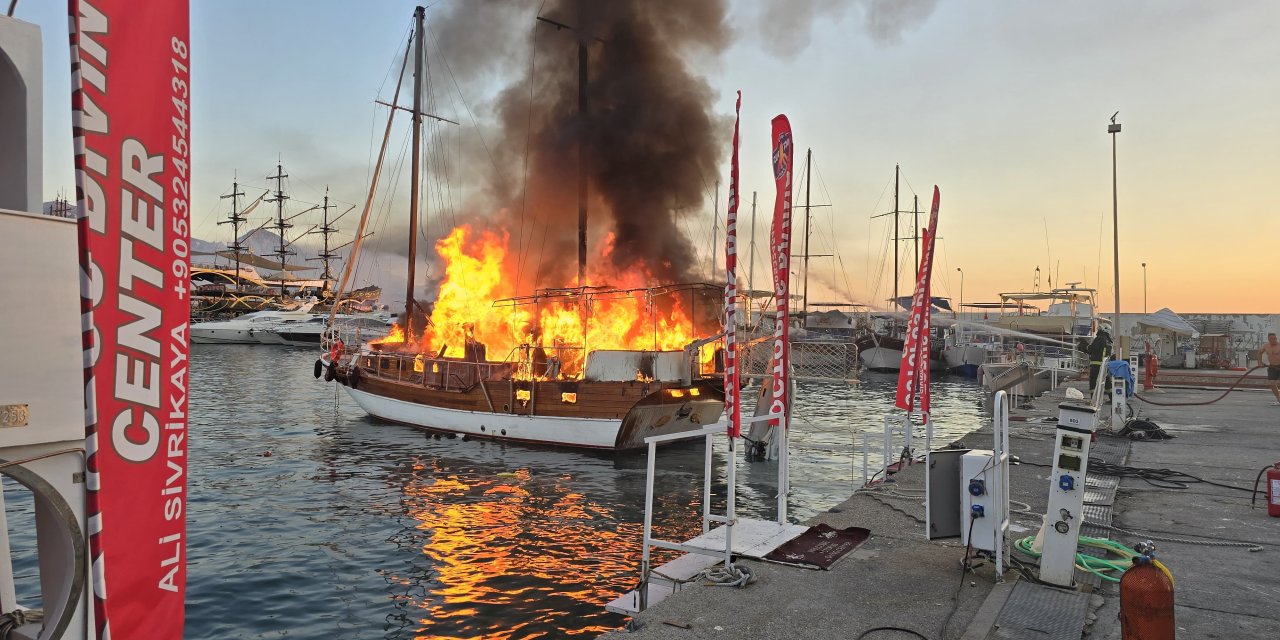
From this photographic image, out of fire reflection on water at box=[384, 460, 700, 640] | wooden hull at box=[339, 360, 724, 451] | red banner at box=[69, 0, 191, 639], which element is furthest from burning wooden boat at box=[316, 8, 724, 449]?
red banner at box=[69, 0, 191, 639]

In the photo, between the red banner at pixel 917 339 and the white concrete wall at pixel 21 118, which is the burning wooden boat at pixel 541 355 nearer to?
the red banner at pixel 917 339

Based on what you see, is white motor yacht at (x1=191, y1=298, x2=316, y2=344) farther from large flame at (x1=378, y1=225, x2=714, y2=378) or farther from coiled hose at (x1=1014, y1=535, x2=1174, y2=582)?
coiled hose at (x1=1014, y1=535, x2=1174, y2=582)

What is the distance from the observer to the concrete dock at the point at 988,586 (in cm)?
581

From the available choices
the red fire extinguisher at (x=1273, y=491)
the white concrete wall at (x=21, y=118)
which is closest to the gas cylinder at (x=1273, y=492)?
the red fire extinguisher at (x=1273, y=491)

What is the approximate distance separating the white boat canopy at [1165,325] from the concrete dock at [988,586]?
49.4 metres

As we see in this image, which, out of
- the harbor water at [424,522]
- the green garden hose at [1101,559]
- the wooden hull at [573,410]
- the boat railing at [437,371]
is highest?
the boat railing at [437,371]

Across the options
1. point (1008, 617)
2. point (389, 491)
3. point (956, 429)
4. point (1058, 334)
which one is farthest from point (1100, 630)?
point (1058, 334)

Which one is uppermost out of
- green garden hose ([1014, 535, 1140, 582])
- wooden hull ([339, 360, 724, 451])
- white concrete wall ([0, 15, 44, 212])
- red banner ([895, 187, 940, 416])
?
white concrete wall ([0, 15, 44, 212])

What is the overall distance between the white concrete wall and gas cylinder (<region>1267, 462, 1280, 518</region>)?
13603 millimetres

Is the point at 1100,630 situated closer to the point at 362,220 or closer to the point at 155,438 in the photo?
the point at 155,438

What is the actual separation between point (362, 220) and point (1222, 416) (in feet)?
107

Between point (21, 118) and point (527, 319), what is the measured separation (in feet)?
83.8

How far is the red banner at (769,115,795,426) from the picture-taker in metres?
9.30

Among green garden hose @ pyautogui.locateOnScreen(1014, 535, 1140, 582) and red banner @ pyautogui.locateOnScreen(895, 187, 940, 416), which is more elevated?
red banner @ pyautogui.locateOnScreen(895, 187, 940, 416)
